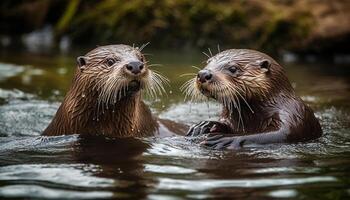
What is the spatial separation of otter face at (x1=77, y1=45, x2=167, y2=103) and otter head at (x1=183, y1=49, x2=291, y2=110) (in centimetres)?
36

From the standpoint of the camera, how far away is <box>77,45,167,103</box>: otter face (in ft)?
16.4

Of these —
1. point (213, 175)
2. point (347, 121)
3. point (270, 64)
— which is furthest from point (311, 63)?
point (213, 175)

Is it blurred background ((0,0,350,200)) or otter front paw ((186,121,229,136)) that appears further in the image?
otter front paw ((186,121,229,136))

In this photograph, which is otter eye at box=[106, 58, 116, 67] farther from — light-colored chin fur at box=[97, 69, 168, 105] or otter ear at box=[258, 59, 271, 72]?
otter ear at box=[258, 59, 271, 72]

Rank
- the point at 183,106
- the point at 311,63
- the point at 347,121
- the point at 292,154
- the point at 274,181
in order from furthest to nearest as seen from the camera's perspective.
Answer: the point at 311,63 → the point at 183,106 → the point at 347,121 → the point at 292,154 → the point at 274,181

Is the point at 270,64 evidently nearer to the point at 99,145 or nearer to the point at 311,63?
the point at 99,145

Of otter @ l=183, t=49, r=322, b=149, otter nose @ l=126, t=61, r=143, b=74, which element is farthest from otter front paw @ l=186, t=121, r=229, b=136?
otter nose @ l=126, t=61, r=143, b=74

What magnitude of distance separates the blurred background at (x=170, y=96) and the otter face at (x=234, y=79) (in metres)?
0.41

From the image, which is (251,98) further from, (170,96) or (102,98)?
(170,96)

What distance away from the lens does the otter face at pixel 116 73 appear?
16.4 feet

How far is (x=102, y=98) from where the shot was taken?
5.20 m

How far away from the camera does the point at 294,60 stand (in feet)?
39.4

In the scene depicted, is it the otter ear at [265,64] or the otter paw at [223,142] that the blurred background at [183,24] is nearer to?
the otter ear at [265,64]

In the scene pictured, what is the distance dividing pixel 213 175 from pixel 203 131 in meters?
1.52
